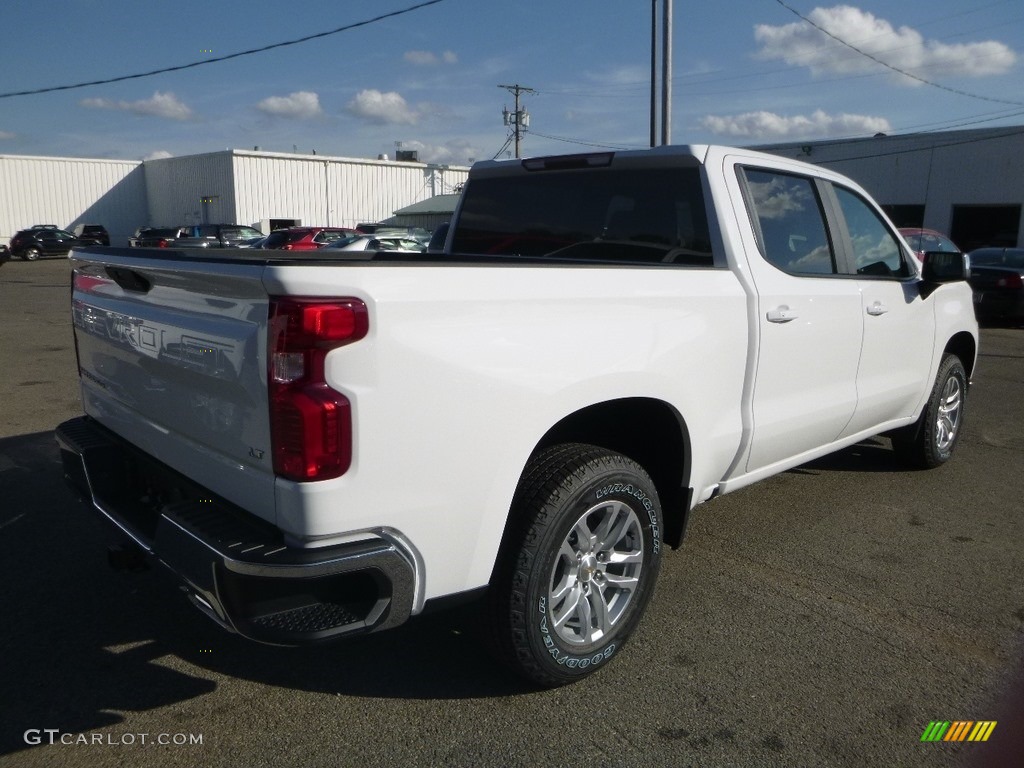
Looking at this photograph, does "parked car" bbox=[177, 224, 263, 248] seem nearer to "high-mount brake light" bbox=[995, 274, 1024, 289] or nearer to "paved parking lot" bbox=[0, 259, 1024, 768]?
"high-mount brake light" bbox=[995, 274, 1024, 289]

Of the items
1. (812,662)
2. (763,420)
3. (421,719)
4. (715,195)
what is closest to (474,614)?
(421,719)

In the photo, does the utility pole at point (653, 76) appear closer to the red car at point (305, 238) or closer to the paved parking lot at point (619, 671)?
the red car at point (305, 238)

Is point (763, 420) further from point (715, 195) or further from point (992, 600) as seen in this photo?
point (992, 600)

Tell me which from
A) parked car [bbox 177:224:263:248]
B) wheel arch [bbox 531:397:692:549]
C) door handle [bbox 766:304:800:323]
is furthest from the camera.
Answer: parked car [bbox 177:224:263:248]

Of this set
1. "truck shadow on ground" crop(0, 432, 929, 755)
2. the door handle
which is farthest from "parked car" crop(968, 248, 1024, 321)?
"truck shadow on ground" crop(0, 432, 929, 755)

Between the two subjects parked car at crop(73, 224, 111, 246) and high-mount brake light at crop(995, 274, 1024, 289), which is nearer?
high-mount brake light at crop(995, 274, 1024, 289)

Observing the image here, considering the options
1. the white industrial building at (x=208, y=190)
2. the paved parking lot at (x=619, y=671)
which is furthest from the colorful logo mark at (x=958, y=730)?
the white industrial building at (x=208, y=190)

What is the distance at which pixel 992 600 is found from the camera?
3754mm

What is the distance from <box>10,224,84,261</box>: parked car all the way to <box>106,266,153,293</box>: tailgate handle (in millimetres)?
40092

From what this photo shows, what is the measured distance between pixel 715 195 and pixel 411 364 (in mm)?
1859

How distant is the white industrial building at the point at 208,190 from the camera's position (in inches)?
1756

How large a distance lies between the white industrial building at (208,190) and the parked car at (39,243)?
314 inches

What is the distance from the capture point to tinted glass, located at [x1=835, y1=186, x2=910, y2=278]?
14.6 ft

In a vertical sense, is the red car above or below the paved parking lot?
above
